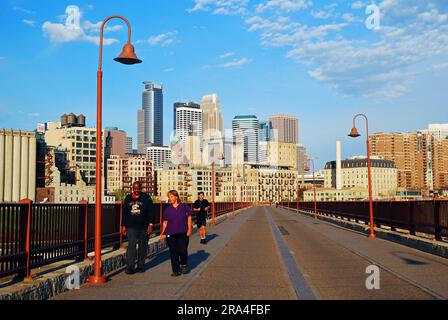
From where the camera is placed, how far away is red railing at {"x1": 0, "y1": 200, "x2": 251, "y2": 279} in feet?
31.4

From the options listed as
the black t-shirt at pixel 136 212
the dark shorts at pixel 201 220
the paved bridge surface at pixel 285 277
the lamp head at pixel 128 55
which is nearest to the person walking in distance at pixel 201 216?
the dark shorts at pixel 201 220

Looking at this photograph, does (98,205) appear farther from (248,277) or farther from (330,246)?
(330,246)

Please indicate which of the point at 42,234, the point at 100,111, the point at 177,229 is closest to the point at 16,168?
the point at 100,111

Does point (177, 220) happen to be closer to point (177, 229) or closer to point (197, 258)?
point (177, 229)

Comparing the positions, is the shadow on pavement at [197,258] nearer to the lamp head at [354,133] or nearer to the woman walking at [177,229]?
the woman walking at [177,229]

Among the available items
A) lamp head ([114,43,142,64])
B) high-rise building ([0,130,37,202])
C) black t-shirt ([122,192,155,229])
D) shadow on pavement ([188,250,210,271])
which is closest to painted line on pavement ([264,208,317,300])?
shadow on pavement ([188,250,210,271])

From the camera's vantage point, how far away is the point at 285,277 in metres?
12.0

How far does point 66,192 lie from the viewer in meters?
154

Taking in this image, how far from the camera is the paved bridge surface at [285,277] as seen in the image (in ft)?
31.8

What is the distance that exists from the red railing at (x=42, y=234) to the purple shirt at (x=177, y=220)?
216 centimetres

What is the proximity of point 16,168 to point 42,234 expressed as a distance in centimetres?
15189

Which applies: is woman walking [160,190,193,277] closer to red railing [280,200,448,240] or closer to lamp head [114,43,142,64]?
lamp head [114,43,142,64]

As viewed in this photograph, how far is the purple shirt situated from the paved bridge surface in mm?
1007
